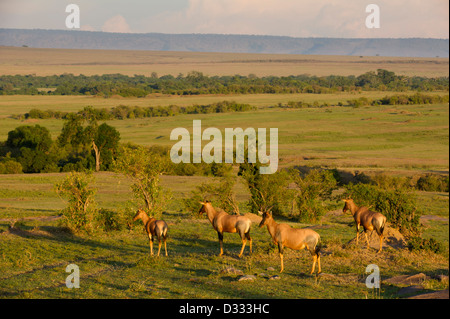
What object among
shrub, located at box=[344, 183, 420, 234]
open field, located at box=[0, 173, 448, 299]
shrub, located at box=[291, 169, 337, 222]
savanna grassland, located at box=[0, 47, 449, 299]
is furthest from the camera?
shrub, located at box=[291, 169, 337, 222]

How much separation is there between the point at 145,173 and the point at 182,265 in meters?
9.26

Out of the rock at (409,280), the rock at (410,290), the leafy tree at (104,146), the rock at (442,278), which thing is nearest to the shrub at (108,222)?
the rock at (409,280)

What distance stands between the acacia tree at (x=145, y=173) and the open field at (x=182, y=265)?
133cm

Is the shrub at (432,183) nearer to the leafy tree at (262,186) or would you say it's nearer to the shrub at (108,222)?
the leafy tree at (262,186)

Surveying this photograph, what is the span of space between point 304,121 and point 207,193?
6775 centimetres

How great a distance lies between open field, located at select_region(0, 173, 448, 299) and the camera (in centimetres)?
1377

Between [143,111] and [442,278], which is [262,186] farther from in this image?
[143,111]

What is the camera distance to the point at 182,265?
666 inches

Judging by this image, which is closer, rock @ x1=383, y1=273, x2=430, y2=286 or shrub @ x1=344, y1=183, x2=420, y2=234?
rock @ x1=383, y1=273, x2=430, y2=286

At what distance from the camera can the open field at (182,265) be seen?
1377cm

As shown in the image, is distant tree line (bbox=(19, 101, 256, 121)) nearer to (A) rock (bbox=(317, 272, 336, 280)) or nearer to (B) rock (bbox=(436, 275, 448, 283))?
(A) rock (bbox=(317, 272, 336, 280))

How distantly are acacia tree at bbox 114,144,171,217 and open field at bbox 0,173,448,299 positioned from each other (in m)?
1.33

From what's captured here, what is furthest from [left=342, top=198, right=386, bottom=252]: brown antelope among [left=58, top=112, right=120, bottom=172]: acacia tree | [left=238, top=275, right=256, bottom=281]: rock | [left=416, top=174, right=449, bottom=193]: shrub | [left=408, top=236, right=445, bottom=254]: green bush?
[left=58, top=112, right=120, bottom=172]: acacia tree

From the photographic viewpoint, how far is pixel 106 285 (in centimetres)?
1460
